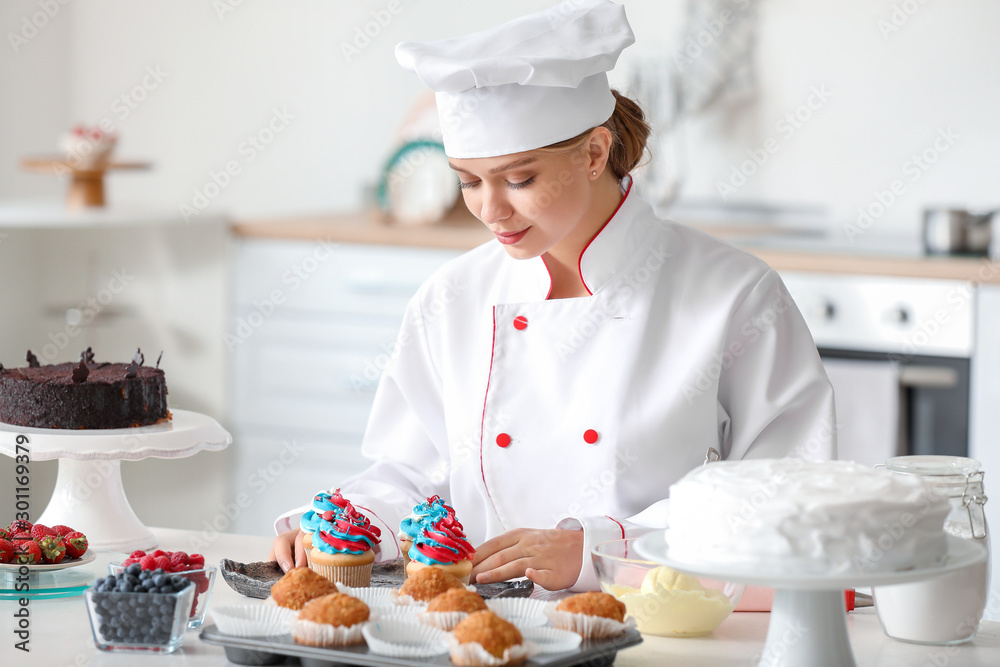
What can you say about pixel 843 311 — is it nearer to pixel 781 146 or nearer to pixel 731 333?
pixel 781 146

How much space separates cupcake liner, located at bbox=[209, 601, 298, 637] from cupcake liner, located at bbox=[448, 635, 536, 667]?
154 mm


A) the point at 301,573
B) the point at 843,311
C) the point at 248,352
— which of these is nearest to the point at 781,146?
the point at 843,311

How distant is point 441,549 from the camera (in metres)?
1.16

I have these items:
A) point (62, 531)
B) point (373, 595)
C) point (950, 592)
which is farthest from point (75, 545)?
point (950, 592)

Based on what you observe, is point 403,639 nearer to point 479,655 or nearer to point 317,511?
point 479,655

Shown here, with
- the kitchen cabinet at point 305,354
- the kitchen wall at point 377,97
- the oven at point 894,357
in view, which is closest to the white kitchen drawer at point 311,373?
the kitchen cabinet at point 305,354

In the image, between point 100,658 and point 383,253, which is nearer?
point 100,658

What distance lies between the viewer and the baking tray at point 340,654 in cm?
Answer: 93

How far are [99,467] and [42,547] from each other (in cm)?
22

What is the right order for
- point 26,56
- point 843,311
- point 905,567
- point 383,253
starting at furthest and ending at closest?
point 26,56
point 383,253
point 843,311
point 905,567

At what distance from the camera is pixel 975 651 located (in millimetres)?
1085

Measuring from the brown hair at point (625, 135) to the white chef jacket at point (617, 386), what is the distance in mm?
41

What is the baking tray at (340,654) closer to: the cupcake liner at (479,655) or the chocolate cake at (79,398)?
the cupcake liner at (479,655)

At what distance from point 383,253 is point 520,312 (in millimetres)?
1694
